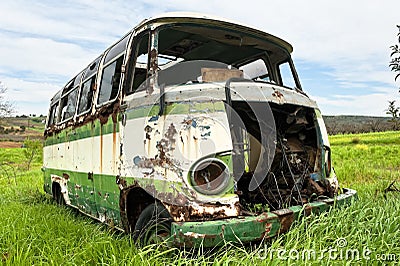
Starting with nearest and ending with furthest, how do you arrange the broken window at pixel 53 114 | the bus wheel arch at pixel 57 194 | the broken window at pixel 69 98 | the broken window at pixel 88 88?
1. the broken window at pixel 88 88
2. the broken window at pixel 69 98
3. the bus wheel arch at pixel 57 194
4. the broken window at pixel 53 114

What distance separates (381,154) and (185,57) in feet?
54.2

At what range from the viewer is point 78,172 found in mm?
5293

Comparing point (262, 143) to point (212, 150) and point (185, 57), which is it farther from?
point (185, 57)

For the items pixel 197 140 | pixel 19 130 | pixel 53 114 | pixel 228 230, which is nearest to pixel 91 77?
pixel 197 140

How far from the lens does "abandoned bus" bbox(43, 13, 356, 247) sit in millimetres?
2988

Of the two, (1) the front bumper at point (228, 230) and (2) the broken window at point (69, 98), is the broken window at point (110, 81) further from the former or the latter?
(1) the front bumper at point (228, 230)

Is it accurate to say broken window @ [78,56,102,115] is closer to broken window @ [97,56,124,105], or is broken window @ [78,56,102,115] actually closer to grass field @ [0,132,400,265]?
broken window @ [97,56,124,105]

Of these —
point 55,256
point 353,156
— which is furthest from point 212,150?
point 353,156

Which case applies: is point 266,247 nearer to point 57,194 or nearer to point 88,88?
point 88,88

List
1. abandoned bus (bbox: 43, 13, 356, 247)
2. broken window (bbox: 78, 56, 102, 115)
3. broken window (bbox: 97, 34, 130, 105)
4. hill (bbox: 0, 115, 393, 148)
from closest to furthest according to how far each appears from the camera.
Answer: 1. abandoned bus (bbox: 43, 13, 356, 247)
2. broken window (bbox: 97, 34, 130, 105)
3. broken window (bbox: 78, 56, 102, 115)
4. hill (bbox: 0, 115, 393, 148)

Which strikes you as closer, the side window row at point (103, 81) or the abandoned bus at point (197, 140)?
the abandoned bus at point (197, 140)

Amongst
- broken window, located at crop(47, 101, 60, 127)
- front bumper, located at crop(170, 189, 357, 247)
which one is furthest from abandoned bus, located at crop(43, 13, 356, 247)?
broken window, located at crop(47, 101, 60, 127)

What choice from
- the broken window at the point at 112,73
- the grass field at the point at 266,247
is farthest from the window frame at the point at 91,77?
the grass field at the point at 266,247

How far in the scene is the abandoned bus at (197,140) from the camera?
2988 millimetres
